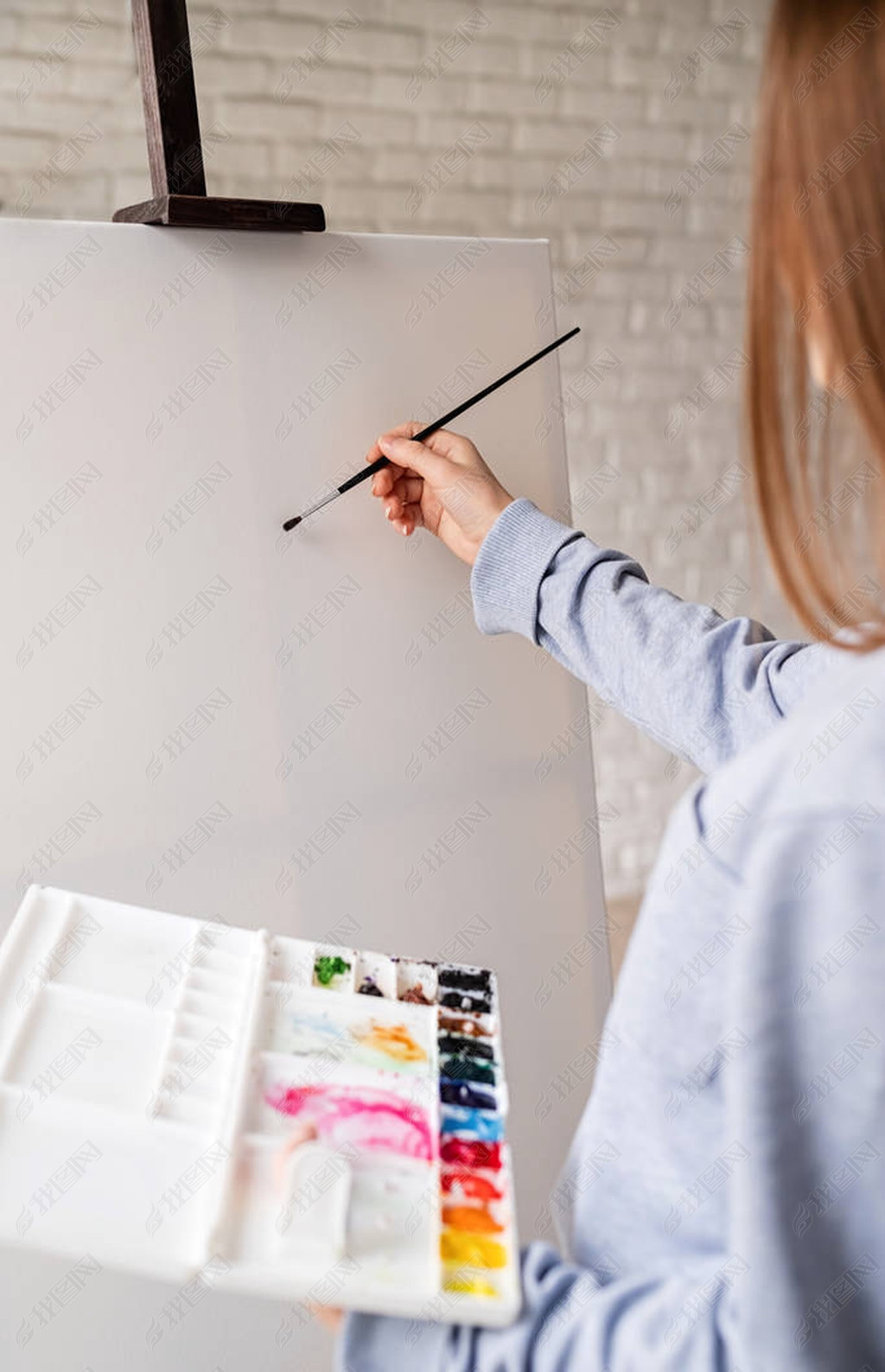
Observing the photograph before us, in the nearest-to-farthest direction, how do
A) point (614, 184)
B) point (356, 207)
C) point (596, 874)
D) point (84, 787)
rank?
point (84, 787) → point (596, 874) → point (356, 207) → point (614, 184)

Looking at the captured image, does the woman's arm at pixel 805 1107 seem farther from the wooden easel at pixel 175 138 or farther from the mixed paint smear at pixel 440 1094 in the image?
the wooden easel at pixel 175 138

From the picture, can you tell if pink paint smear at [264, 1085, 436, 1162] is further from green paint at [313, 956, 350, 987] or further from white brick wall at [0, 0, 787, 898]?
white brick wall at [0, 0, 787, 898]

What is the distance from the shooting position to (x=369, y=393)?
3.38ft

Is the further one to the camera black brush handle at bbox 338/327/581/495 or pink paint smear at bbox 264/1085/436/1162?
black brush handle at bbox 338/327/581/495

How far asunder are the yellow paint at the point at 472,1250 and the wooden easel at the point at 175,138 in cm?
72

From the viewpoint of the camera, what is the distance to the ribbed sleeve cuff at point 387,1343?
0.55 m

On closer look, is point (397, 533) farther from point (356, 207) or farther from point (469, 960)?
point (356, 207)

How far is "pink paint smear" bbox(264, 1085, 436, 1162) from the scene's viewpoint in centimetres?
62

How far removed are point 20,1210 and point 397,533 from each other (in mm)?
632

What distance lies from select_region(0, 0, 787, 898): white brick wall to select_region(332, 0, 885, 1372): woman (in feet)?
5.13

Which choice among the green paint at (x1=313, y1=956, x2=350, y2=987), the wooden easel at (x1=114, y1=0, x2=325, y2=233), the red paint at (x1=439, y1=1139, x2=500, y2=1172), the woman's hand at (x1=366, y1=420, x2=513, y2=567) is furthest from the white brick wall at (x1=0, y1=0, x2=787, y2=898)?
the red paint at (x1=439, y1=1139, x2=500, y2=1172)

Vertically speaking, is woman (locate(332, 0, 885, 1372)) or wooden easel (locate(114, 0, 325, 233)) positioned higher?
wooden easel (locate(114, 0, 325, 233))

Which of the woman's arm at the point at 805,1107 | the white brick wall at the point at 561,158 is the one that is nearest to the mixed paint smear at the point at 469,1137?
the woman's arm at the point at 805,1107

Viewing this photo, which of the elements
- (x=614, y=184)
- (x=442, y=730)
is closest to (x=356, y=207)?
(x=614, y=184)
